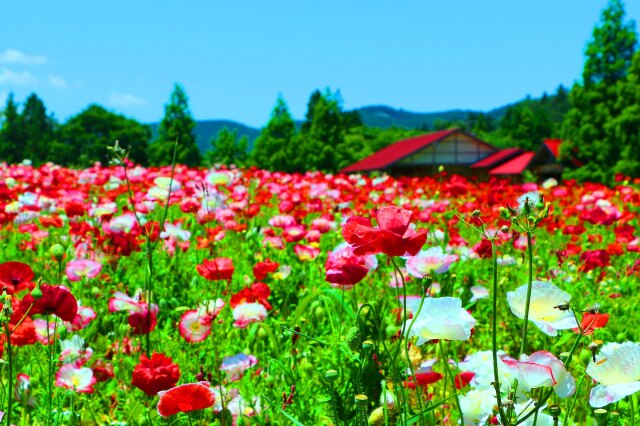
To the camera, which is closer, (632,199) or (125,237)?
(125,237)

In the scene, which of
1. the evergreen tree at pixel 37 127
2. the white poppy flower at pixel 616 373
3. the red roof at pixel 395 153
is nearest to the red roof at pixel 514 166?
the red roof at pixel 395 153

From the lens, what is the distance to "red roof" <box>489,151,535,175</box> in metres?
36.8

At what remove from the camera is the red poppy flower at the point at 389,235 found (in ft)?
3.36

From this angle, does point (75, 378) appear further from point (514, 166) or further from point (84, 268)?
point (514, 166)

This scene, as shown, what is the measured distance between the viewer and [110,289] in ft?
9.70

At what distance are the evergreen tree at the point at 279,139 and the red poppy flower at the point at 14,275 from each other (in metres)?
38.2

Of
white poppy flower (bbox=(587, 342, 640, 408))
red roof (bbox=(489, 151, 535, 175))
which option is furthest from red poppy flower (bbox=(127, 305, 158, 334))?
red roof (bbox=(489, 151, 535, 175))

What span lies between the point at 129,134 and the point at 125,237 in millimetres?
59452

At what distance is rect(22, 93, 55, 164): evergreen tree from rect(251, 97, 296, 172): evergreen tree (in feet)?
111

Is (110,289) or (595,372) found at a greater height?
(595,372)

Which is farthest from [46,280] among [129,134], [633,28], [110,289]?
[129,134]

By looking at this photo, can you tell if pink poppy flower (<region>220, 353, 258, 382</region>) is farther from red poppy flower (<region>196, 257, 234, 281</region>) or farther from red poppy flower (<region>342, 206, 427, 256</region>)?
red poppy flower (<region>342, 206, 427, 256</region>)

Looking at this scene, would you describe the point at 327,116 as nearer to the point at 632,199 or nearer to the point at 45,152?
the point at 632,199

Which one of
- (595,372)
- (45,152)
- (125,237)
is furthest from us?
(45,152)
